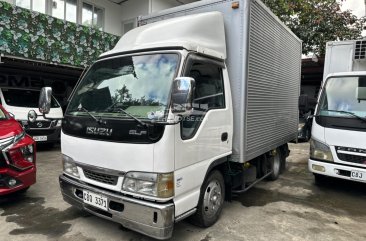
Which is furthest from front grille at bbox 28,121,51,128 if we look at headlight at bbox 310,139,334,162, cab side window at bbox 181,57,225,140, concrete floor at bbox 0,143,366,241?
headlight at bbox 310,139,334,162

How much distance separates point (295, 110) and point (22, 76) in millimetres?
11367

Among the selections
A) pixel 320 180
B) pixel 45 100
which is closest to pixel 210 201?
pixel 45 100

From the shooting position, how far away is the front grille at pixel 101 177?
3.06 m

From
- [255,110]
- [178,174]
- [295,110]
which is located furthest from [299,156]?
[178,174]

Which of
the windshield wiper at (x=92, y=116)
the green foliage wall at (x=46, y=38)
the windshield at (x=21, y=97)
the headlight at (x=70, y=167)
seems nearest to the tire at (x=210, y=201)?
the windshield wiper at (x=92, y=116)

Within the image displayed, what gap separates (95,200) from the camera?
3160 mm

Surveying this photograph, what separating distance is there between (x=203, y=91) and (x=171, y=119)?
0.82 m

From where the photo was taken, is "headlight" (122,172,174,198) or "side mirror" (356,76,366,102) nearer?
"headlight" (122,172,174,198)

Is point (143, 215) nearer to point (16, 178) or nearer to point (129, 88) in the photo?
point (129, 88)

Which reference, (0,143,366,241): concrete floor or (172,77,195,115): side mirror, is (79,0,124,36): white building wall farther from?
(172,77,195,115): side mirror

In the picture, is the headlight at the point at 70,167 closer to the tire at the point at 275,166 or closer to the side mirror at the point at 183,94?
the side mirror at the point at 183,94

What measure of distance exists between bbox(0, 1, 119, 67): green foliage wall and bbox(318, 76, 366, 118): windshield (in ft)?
24.1

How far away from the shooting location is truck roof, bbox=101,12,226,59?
338 cm

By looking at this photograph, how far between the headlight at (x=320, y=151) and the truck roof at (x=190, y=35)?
2.74 m
